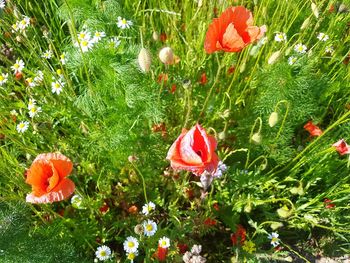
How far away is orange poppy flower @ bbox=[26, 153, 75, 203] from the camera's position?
1233 mm

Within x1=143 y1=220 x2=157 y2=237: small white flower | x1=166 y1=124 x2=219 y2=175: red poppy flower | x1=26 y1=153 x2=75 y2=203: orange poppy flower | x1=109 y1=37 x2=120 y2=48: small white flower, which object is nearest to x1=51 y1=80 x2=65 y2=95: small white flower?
x1=109 y1=37 x2=120 y2=48: small white flower

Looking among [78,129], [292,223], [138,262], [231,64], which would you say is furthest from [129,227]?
[231,64]

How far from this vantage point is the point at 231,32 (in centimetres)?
134

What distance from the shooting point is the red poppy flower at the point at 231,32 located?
4.41 ft

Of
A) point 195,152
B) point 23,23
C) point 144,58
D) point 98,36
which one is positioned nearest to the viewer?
point 195,152

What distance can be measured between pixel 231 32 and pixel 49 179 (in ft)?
2.38

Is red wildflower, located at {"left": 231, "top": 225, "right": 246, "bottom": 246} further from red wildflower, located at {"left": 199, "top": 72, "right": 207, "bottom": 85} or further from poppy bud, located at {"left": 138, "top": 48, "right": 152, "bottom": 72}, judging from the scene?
poppy bud, located at {"left": 138, "top": 48, "right": 152, "bottom": 72}

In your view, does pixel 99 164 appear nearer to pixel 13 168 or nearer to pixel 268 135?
pixel 13 168

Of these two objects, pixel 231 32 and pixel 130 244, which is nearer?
pixel 231 32

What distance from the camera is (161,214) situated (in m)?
1.82

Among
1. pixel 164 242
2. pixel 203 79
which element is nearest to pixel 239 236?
pixel 164 242

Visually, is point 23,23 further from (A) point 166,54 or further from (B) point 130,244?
(B) point 130,244

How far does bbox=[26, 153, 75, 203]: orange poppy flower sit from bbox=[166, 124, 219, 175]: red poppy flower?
0.34 m

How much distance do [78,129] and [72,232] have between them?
1.43 ft
